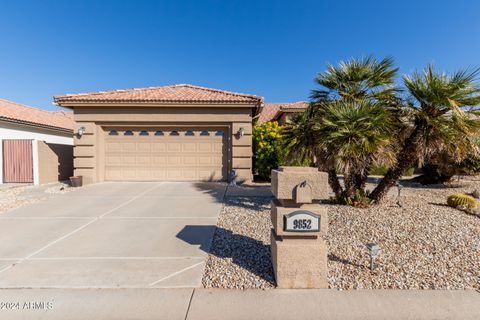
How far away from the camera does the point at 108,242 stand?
424 centimetres

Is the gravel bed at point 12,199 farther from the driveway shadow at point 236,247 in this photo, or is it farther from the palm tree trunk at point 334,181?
the palm tree trunk at point 334,181

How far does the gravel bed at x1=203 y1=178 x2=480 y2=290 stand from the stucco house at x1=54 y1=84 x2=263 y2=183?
4.76m

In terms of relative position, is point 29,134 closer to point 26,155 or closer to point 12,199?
point 26,155

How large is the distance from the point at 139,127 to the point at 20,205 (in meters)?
5.03

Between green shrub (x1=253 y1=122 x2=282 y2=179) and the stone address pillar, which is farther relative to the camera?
green shrub (x1=253 y1=122 x2=282 y2=179)

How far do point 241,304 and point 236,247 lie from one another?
54.0 inches

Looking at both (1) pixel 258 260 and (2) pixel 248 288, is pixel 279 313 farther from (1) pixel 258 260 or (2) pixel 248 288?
(1) pixel 258 260

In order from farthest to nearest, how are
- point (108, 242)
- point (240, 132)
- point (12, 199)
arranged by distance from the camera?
point (240, 132)
point (12, 199)
point (108, 242)

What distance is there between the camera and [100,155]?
10375 mm

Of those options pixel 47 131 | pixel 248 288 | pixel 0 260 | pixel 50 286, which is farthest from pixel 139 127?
pixel 248 288

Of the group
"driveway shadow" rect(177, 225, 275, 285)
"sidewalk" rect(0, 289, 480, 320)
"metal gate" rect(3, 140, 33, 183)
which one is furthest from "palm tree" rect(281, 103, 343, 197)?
"metal gate" rect(3, 140, 33, 183)

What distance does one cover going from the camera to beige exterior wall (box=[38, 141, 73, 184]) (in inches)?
421

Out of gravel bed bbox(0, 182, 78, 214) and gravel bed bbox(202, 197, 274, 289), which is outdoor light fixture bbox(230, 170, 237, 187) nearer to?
gravel bed bbox(202, 197, 274, 289)

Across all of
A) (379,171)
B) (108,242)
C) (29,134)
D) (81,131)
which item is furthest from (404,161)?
(29,134)
